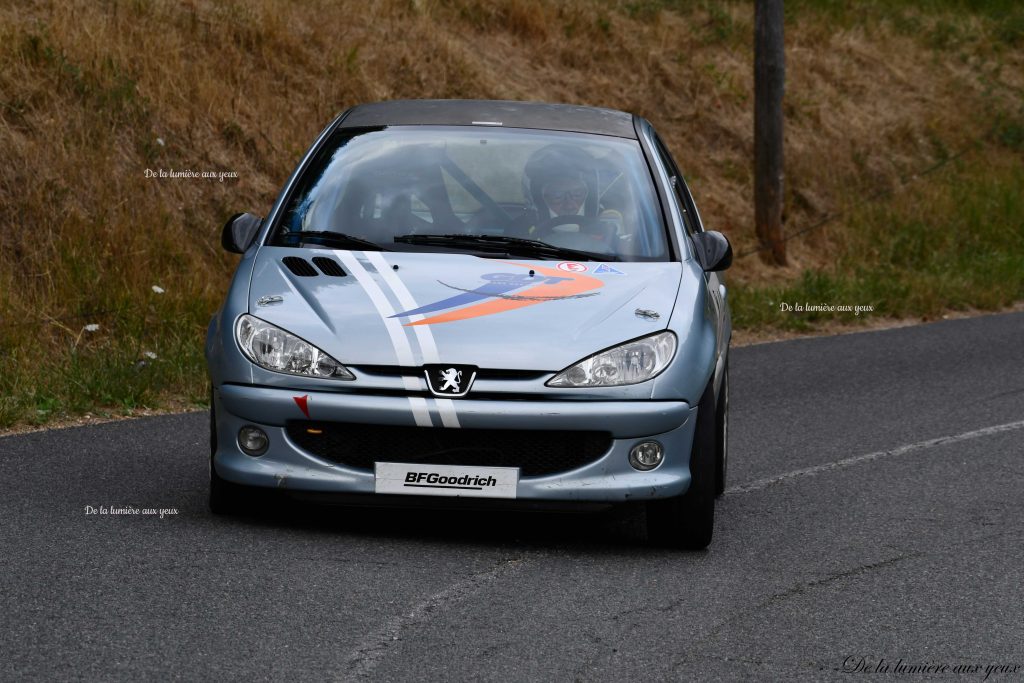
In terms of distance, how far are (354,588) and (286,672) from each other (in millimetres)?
918

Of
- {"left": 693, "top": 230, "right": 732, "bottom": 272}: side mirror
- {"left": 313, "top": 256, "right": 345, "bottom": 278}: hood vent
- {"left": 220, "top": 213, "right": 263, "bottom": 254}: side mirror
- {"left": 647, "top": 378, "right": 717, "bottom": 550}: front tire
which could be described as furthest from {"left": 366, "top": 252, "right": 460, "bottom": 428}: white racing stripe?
{"left": 693, "top": 230, "right": 732, "bottom": 272}: side mirror

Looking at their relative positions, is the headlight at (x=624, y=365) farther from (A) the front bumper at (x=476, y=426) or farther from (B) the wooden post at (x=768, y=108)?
(B) the wooden post at (x=768, y=108)

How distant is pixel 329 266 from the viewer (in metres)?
6.55

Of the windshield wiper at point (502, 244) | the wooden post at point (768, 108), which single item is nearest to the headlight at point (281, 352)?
the windshield wiper at point (502, 244)

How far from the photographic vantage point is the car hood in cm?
592

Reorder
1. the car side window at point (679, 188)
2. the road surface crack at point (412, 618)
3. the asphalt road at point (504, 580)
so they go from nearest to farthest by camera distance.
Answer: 1. the road surface crack at point (412, 618)
2. the asphalt road at point (504, 580)
3. the car side window at point (679, 188)

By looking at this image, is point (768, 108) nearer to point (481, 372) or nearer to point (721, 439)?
point (721, 439)

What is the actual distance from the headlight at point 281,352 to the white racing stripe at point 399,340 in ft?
0.65

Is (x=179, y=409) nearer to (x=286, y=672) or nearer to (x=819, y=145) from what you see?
(x=286, y=672)

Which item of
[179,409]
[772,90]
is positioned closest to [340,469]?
[179,409]

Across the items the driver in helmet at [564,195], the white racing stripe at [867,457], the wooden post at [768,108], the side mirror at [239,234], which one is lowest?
the wooden post at [768,108]

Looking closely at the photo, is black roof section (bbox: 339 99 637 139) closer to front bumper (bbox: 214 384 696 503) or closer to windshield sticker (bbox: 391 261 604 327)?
windshield sticker (bbox: 391 261 604 327)

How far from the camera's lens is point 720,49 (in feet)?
76.9

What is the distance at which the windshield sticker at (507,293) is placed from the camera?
6.10 meters
